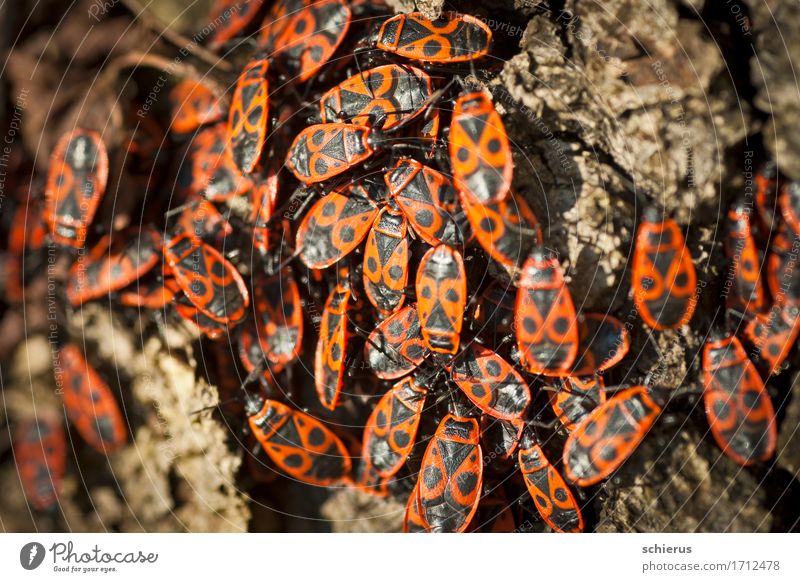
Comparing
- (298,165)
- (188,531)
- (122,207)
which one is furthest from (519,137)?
(188,531)

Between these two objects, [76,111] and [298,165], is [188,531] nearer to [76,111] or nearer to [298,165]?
[298,165]

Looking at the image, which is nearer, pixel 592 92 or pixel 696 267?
pixel 592 92

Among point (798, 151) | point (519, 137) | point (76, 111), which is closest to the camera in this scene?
point (519, 137)

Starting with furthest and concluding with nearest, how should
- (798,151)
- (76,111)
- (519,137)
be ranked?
(76,111) < (798,151) < (519,137)

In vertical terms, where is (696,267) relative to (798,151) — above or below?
below

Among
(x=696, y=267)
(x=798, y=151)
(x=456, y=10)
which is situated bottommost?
(x=696, y=267)

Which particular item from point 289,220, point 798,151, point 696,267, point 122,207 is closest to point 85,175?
point 122,207

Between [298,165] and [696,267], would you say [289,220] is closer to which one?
[298,165]
